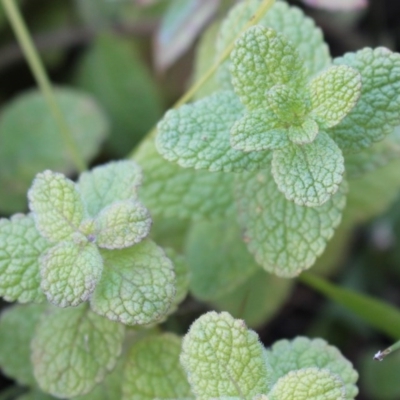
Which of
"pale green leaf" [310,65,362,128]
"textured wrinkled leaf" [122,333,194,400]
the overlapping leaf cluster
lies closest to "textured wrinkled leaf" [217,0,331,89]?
the overlapping leaf cluster

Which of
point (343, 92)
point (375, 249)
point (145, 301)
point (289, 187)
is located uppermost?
point (343, 92)

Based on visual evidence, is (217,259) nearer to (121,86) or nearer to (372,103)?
(372,103)

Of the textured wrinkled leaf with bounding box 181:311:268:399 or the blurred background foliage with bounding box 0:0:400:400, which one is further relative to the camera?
the blurred background foliage with bounding box 0:0:400:400

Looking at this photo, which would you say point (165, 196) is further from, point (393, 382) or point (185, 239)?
point (393, 382)

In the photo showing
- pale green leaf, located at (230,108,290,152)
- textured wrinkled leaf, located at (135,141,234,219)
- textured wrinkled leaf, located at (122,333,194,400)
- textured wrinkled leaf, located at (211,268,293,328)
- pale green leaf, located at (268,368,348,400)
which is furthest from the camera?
textured wrinkled leaf, located at (211,268,293,328)

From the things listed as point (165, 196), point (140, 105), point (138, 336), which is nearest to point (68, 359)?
point (138, 336)

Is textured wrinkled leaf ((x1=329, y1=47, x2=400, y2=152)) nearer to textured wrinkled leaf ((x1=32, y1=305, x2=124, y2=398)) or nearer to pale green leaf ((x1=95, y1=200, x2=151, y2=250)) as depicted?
pale green leaf ((x1=95, y1=200, x2=151, y2=250))

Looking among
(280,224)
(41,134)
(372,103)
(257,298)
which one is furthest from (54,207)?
(41,134)
